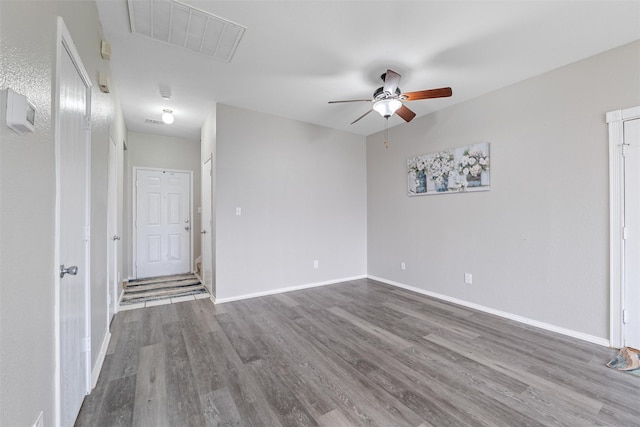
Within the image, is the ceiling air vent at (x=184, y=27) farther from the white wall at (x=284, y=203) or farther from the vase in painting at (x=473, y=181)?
the vase in painting at (x=473, y=181)

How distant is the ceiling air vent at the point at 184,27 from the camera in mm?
1988

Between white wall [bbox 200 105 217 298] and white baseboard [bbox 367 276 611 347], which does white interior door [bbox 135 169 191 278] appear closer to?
white wall [bbox 200 105 217 298]

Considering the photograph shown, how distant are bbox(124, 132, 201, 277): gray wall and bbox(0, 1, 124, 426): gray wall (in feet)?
13.5

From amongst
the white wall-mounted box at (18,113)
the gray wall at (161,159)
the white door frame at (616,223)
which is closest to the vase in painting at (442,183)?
the white door frame at (616,223)

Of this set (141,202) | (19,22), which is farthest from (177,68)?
(141,202)

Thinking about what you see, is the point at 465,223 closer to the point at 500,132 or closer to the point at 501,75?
the point at 500,132

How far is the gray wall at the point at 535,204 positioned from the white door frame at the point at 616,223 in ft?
0.16

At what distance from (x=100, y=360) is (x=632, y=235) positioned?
4.66 meters

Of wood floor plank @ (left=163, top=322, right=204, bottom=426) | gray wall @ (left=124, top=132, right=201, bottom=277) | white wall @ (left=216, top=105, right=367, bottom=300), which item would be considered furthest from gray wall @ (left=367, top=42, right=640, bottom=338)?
gray wall @ (left=124, top=132, right=201, bottom=277)

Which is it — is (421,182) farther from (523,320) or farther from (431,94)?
(523,320)

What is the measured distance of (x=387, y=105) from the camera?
276 cm

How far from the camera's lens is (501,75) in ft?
9.64

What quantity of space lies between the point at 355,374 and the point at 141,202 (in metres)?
4.89

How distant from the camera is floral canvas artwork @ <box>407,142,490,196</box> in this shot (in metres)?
3.39
